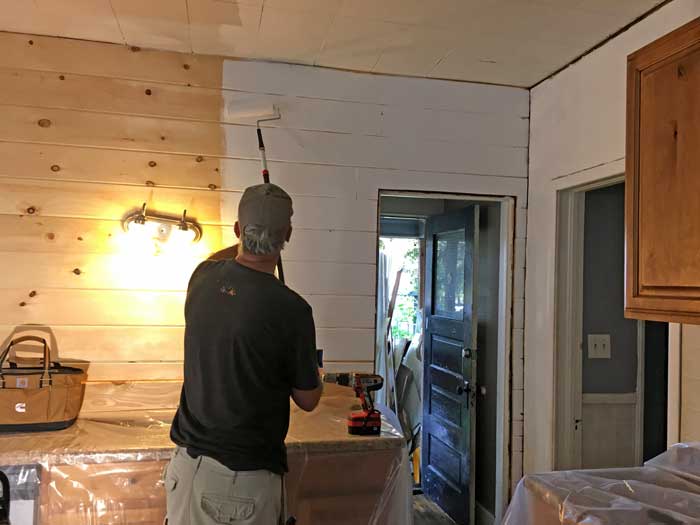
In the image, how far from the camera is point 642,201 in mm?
1543

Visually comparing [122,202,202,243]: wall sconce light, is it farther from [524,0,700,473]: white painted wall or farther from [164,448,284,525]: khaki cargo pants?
[524,0,700,473]: white painted wall

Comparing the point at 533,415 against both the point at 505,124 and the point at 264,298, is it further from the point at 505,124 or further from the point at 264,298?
the point at 264,298

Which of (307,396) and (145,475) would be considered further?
(145,475)

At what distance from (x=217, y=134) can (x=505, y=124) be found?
4.87 ft

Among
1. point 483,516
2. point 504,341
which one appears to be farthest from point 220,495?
point 483,516

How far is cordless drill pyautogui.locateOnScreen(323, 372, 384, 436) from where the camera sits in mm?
2179

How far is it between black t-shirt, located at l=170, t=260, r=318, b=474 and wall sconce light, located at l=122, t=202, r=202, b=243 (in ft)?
3.17

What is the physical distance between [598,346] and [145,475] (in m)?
2.12

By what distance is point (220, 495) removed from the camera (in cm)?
154

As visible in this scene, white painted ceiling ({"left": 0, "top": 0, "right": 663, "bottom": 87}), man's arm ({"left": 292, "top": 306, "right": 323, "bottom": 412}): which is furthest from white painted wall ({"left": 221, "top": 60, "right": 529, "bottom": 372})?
man's arm ({"left": 292, "top": 306, "right": 323, "bottom": 412})

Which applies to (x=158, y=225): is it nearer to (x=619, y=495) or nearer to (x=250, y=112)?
(x=250, y=112)

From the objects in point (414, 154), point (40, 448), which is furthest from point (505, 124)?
point (40, 448)

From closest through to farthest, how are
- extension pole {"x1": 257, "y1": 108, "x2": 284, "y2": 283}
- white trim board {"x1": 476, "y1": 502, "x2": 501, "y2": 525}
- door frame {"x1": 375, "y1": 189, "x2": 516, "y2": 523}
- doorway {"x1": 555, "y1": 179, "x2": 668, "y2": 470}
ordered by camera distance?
1. extension pole {"x1": 257, "y1": 108, "x2": 284, "y2": 283}
2. doorway {"x1": 555, "y1": 179, "x2": 668, "y2": 470}
3. door frame {"x1": 375, "y1": 189, "x2": 516, "y2": 523}
4. white trim board {"x1": 476, "y1": 502, "x2": 501, "y2": 525}

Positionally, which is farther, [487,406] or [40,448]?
[487,406]
